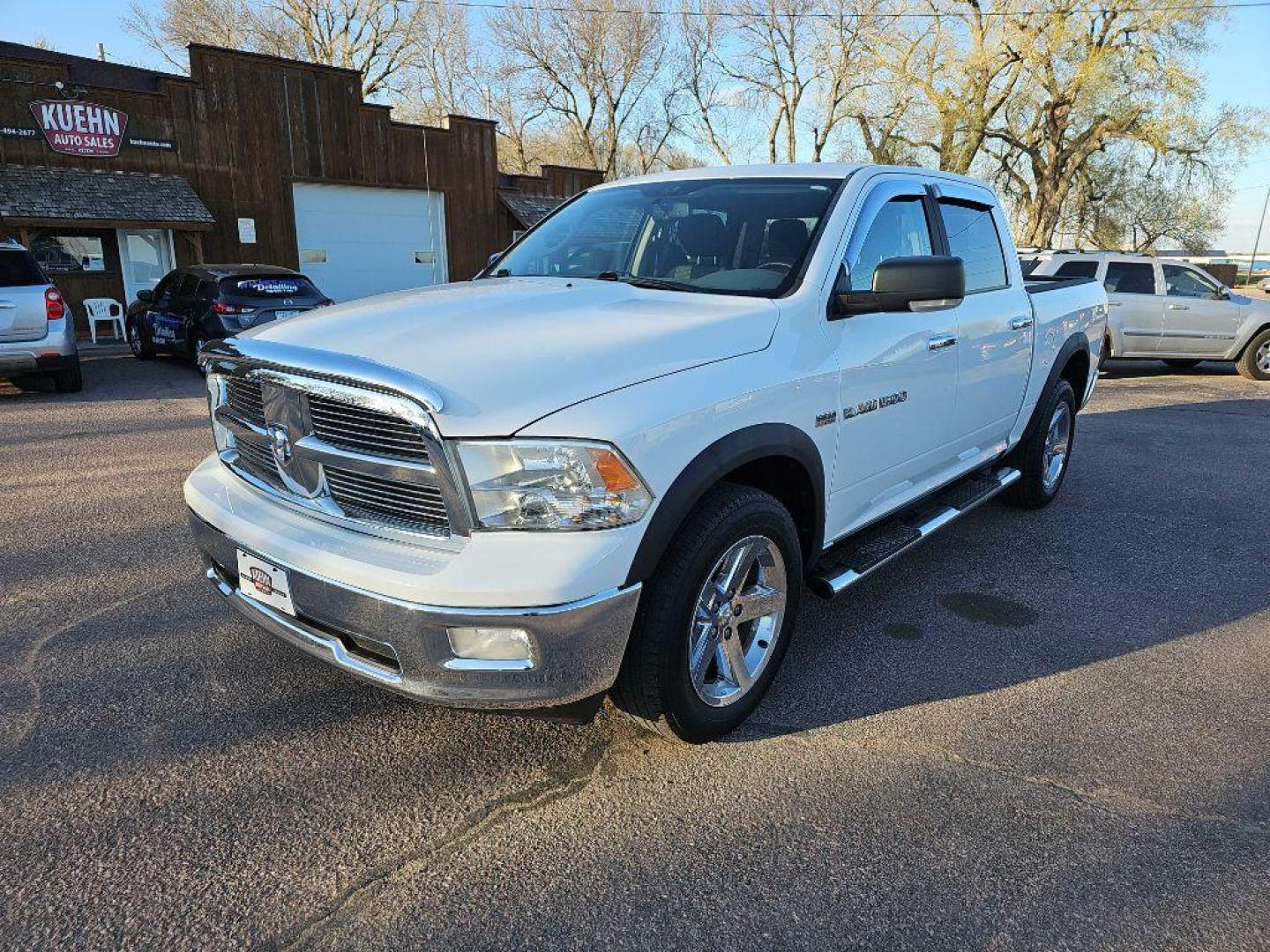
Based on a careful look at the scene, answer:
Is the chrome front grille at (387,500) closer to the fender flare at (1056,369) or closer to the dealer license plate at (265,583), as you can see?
the dealer license plate at (265,583)

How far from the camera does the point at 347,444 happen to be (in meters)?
2.41

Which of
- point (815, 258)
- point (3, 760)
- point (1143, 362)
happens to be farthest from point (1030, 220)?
point (3, 760)

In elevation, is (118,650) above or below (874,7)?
below

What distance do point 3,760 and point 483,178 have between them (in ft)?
72.4

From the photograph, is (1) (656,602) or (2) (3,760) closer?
(1) (656,602)

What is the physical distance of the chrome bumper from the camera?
2.16 meters

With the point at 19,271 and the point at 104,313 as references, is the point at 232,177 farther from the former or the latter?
the point at 19,271

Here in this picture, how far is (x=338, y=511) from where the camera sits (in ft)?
8.16

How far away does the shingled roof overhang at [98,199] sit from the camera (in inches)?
587

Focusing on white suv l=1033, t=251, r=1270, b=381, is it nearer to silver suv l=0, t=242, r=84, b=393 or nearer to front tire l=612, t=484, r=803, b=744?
front tire l=612, t=484, r=803, b=744

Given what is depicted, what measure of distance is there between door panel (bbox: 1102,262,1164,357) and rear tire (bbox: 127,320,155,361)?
1500 centimetres

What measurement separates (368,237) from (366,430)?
66.4 ft

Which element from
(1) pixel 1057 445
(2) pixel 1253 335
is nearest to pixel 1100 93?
(2) pixel 1253 335

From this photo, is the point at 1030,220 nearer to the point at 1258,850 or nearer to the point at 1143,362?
the point at 1143,362
